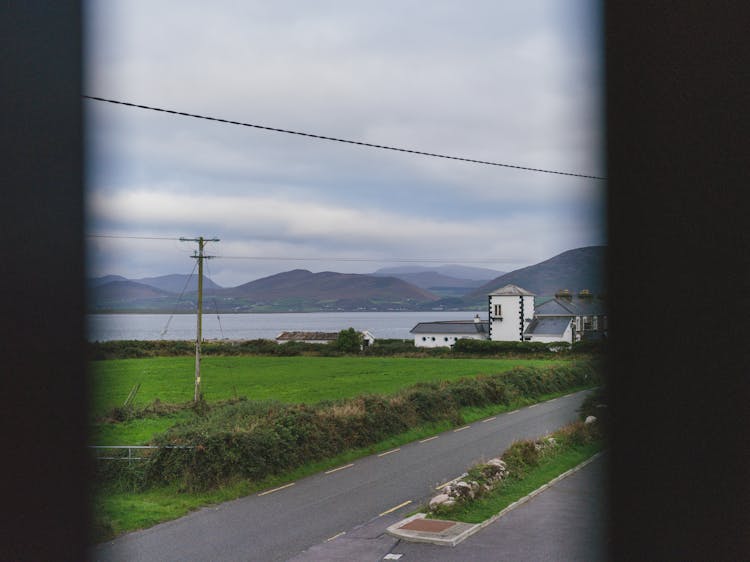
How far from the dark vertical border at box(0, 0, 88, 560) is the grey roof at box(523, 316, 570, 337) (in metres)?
40.3

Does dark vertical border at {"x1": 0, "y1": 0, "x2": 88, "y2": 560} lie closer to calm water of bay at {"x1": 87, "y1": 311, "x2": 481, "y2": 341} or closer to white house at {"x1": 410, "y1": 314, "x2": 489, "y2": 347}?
calm water of bay at {"x1": 87, "y1": 311, "x2": 481, "y2": 341}

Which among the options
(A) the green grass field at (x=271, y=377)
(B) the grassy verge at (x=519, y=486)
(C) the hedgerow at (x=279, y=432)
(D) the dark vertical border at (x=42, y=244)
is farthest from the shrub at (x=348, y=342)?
(D) the dark vertical border at (x=42, y=244)

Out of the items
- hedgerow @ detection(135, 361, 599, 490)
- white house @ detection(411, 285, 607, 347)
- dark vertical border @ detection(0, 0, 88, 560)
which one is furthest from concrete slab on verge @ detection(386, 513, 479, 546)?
white house @ detection(411, 285, 607, 347)

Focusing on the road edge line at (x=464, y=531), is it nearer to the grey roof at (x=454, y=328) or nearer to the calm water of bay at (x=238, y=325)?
the calm water of bay at (x=238, y=325)

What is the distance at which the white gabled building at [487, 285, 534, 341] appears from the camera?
52062 mm

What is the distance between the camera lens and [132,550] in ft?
30.6

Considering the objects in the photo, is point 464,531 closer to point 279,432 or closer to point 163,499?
point 163,499

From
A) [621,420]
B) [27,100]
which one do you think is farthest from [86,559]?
[621,420]

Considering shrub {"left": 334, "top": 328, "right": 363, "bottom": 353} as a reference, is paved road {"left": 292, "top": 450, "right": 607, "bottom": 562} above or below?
below

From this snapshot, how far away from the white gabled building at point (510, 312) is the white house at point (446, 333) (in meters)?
2.72

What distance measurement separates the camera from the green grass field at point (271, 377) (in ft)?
69.6

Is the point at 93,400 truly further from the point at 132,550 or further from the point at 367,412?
the point at 367,412

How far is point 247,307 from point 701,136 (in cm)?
7252

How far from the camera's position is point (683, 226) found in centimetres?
494
